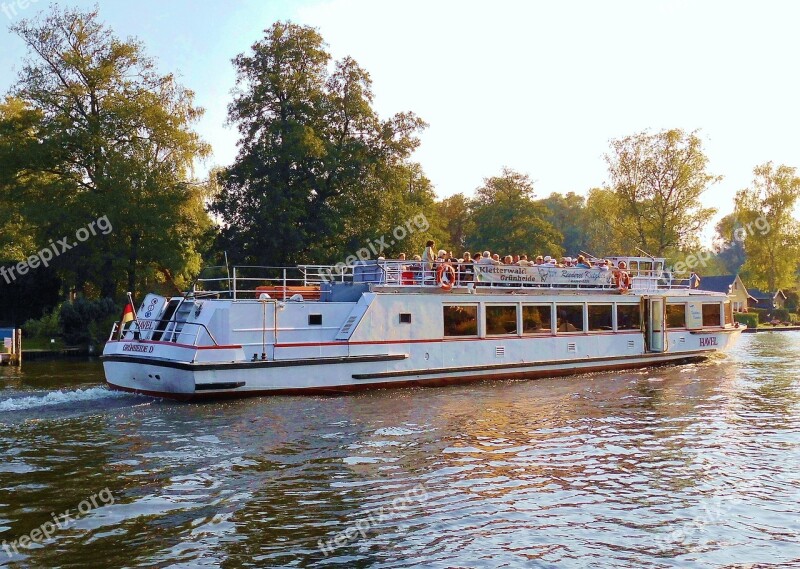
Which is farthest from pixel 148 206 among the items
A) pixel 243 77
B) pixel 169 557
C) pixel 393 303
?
pixel 169 557

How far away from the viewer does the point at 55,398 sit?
20.7 meters

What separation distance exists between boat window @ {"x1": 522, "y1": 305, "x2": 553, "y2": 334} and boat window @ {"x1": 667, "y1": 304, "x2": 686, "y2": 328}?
6.20 metres

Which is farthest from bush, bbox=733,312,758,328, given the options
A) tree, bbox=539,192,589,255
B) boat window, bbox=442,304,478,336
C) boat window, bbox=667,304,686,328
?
boat window, bbox=442,304,478,336

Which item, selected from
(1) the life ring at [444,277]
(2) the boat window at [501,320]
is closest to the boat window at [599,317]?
(2) the boat window at [501,320]

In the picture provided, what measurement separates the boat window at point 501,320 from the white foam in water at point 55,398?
11031mm

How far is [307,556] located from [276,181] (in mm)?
38842

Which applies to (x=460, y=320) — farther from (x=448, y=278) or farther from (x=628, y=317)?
(x=628, y=317)

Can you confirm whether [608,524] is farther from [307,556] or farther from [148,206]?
[148,206]

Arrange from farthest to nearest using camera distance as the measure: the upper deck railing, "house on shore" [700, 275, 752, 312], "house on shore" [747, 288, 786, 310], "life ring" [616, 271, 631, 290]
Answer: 1. "house on shore" [747, 288, 786, 310]
2. "house on shore" [700, 275, 752, 312]
3. "life ring" [616, 271, 631, 290]
4. the upper deck railing

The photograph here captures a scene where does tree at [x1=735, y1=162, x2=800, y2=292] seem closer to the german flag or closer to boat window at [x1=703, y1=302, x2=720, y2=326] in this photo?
boat window at [x1=703, y1=302, x2=720, y2=326]

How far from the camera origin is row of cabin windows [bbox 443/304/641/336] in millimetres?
25328

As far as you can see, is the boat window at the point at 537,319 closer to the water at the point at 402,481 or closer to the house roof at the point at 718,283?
the water at the point at 402,481

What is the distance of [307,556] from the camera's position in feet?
31.4

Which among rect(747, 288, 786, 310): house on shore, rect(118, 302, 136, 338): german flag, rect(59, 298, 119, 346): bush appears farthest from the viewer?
rect(747, 288, 786, 310): house on shore
